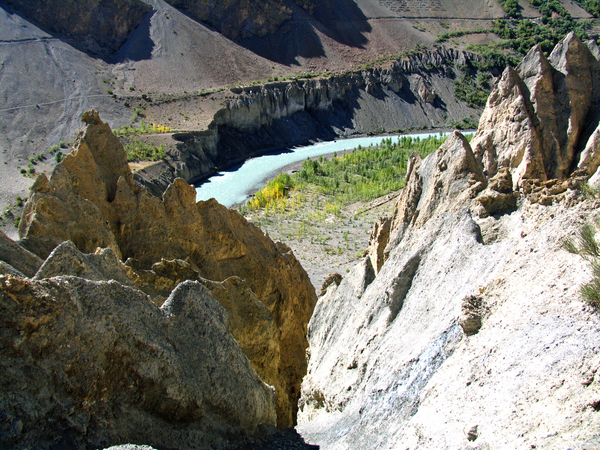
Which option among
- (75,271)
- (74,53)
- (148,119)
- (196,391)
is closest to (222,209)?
(75,271)

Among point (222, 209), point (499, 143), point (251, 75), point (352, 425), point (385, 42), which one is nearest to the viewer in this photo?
point (352, 425)

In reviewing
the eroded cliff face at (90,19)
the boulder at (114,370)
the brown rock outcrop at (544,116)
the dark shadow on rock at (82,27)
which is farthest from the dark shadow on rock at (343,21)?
the boulder at (114,370)

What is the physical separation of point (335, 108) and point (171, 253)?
67905 mm

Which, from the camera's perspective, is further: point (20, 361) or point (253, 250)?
point (253, 250)

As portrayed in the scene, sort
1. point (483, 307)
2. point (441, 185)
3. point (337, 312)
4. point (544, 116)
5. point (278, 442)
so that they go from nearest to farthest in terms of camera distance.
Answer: point (483, 307)
point (278, 442)
point (441, 185)
point (544, 116)
point (337, 312)

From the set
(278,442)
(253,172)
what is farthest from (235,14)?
(278,442)

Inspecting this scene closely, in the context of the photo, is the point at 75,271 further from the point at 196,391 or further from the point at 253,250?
the point at 253,250

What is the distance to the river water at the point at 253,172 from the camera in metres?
47.9

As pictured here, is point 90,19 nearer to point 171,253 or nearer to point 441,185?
point 171,253

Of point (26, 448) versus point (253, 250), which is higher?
point (26, 448)

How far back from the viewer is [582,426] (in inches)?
158

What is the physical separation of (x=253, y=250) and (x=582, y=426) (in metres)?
12.7

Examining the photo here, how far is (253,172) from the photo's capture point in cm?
5622

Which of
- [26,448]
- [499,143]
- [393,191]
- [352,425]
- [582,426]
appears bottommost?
[393,191]
